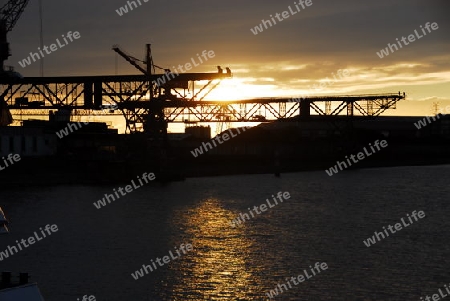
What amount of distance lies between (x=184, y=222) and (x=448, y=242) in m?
17.7

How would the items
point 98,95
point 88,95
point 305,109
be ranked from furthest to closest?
point 305,109 < point 88,95 < point 98,95

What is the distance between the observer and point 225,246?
45656mm

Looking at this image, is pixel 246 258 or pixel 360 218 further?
pixel 360 218

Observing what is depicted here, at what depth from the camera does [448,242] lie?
48562 mm

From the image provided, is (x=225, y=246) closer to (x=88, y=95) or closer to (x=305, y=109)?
(x=88, y=95)

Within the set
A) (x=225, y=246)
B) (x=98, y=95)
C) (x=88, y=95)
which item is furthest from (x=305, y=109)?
(x=225, y=246)

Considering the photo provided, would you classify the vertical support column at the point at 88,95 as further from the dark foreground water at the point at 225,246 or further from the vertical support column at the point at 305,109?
the vertical support column at the point at 305,109

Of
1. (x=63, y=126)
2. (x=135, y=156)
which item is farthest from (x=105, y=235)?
(x=63, y=126)

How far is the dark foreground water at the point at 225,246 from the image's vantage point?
114 ft

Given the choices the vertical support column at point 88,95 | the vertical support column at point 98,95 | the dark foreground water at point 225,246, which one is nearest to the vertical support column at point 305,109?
the vertical support column at point 98,95

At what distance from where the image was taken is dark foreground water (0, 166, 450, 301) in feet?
114

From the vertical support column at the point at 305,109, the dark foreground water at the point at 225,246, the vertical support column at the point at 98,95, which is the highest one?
the vertical support column at the point at 98,95

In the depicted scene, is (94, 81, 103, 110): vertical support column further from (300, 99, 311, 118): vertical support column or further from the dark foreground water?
(300, 99, 311, 118): vertical support column

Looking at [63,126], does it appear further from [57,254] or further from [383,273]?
[383,273]
